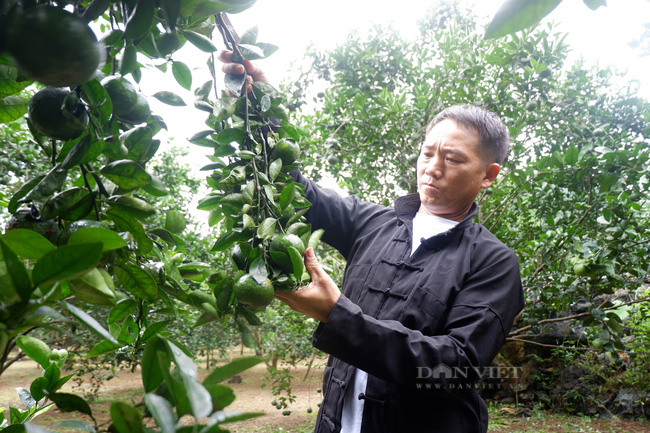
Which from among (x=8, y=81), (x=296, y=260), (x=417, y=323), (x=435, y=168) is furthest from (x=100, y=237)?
(x=435, y=168)

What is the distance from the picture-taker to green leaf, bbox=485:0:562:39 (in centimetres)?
31

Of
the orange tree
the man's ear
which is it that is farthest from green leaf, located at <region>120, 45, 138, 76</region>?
the man's ear

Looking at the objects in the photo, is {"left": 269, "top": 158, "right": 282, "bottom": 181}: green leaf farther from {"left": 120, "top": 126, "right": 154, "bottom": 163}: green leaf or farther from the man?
{"left": 120, "top": 126, "right": 154, "bottom": 163}: green leaf

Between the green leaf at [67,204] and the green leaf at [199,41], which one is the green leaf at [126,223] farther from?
the green leaf at [199,41]

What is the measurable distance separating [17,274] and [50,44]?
0.20 metres

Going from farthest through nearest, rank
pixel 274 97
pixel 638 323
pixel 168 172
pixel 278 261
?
pixel 168 172 < pixel 638 323 < pixel 274 97 < pixel 278 261

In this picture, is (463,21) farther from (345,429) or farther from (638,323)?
(345,429)

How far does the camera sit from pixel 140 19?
0.44 metres

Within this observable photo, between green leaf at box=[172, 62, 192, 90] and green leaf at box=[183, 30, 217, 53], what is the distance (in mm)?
99

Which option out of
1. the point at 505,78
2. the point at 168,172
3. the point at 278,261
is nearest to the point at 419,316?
the point at 278,261

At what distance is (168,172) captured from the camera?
18.4ft

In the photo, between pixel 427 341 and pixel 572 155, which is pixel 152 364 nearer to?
pixel 427 341

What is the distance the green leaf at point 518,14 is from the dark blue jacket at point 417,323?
2.52 feet

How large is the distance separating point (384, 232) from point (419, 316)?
0.44m
